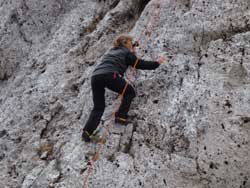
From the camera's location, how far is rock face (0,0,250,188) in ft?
29.2

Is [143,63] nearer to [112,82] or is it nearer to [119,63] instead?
[119,63]

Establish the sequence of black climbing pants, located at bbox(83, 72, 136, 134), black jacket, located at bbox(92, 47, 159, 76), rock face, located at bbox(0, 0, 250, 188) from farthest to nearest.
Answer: black jacket, located at bbox(92, 47, 159, 76) < black climbing pants, located at bbox(83, 72, 136, 134) < rock face, located at bbox(0, 0, 250, 188)

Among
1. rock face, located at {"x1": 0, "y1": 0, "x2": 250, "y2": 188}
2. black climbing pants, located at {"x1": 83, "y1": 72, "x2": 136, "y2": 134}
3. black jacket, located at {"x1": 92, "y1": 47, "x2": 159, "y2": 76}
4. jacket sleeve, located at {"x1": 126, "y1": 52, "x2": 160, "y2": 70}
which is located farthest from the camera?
jacket sleeve, located at {"x1": 126, "y1": 52, "x2": 160, "y2": 70}

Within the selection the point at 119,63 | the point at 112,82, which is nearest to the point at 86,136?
the point at 112,82

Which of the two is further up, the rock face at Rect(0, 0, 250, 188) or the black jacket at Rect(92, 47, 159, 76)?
the black jacket at Rect(92, 47, 159, 76)

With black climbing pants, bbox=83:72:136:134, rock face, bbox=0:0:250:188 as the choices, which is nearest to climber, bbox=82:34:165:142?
black climbing pants, bbox=83:72:136:134

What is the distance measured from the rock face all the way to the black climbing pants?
359 millimetres

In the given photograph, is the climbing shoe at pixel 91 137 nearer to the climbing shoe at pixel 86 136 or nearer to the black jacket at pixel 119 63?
the climbing shoe at pixel 86 136

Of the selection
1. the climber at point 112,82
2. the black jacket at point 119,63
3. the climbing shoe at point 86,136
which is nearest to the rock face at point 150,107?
the climbing shoe at point 86,136

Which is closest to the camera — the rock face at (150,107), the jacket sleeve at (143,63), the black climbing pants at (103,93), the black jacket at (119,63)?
the rock face at (150,107)

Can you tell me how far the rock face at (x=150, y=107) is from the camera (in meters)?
8.90

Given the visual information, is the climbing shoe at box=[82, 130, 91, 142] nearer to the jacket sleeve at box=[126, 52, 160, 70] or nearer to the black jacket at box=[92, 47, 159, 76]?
the black jacket at box=[92, 47, 159, 76]

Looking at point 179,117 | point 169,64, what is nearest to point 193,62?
point 169,64

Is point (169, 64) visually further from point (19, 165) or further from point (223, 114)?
point (19, 165)
